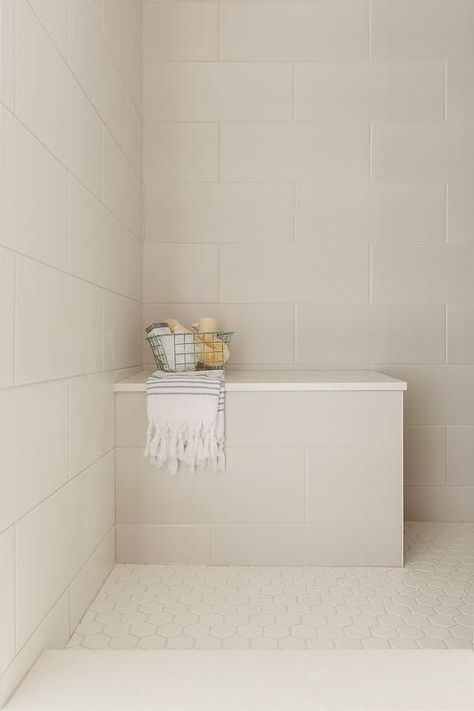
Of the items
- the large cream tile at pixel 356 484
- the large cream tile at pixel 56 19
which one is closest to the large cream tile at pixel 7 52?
the large cream tile at pixel 56 19

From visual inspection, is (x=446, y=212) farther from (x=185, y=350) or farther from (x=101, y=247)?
(x=101, y=247)

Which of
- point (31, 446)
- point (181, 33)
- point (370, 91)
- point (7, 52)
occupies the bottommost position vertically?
point (31, 446)

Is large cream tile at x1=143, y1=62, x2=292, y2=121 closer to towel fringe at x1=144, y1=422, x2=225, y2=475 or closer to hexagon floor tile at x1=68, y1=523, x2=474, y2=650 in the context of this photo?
towel fringe at x1=144, y1=422, x2=225, y2=475

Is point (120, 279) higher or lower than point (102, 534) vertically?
higher

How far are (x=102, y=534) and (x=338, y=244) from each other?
1.35m

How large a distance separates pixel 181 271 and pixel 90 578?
1.21 m

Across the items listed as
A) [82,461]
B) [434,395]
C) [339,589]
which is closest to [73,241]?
[82,461]

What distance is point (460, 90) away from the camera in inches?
97.3

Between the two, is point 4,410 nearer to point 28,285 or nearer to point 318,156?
point 28,285

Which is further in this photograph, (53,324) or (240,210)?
(240,210)

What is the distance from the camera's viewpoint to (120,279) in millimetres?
2086

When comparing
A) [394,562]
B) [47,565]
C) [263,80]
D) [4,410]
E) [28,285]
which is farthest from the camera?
[263,80]

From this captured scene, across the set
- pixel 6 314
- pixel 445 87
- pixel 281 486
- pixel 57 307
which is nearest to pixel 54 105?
pixel 57 307

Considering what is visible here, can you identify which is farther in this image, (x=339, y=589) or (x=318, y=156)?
(x=318, y=156)
